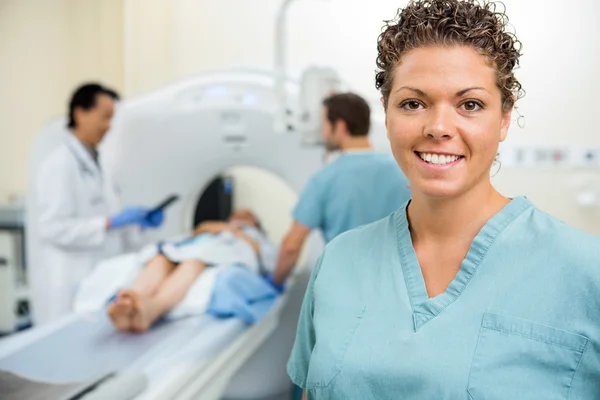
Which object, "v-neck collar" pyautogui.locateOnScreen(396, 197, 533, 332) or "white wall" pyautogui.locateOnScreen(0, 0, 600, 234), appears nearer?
"v-neck collar" pyautogui.locateOnScreen(396, 197, 533, 332)

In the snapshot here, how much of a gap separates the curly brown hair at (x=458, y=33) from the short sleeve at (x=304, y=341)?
0.33 metres

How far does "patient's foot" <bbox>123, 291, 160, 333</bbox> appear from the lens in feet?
5.07

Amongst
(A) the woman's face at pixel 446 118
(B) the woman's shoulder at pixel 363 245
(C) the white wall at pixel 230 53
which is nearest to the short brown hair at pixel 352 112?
(C) the white wall at pixel 230 53

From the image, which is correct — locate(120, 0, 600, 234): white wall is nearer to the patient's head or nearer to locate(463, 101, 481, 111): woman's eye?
locate(463, 101, 481, 111): woman's eye

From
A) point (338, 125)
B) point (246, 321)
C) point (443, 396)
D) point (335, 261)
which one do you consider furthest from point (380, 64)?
point (246, 321)

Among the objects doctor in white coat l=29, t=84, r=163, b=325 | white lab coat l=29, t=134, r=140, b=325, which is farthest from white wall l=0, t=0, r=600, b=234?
white lab coat l=29, t=134, r=140, b=325

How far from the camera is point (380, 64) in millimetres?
796

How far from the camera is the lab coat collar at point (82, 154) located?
220cm

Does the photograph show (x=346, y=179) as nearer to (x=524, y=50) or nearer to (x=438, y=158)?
(x=524, y=50)

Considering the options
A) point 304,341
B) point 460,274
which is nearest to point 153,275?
point 304,341

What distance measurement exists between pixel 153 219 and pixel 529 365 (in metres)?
1.80

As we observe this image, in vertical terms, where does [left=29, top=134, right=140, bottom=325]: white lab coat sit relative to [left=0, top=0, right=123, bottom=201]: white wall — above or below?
below

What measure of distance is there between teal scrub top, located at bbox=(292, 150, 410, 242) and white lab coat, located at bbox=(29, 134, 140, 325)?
958 millimetres

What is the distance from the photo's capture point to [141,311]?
1566mm
